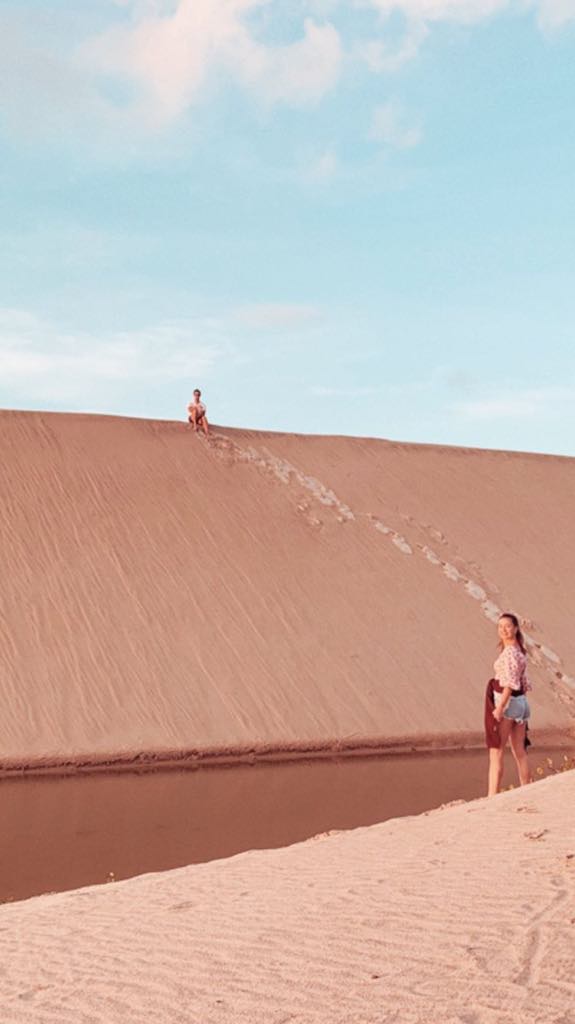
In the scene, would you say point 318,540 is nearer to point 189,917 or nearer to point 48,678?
point 48,678

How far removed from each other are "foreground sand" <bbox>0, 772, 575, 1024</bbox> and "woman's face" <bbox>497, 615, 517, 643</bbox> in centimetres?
233

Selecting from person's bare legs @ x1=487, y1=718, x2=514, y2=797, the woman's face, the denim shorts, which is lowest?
person's bare legs @ x1=487, y1=718, x2=514, y2=797

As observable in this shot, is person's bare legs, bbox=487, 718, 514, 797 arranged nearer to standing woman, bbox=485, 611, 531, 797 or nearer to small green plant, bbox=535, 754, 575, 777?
standing woman, bbox=485, 611, 531, 797

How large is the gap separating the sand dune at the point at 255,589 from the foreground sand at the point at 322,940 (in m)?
8.76

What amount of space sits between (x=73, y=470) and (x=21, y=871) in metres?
14.7

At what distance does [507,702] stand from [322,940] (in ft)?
16.4

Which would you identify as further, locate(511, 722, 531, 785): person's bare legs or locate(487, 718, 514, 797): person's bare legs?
locate(511, 722, 531, 785): person's bare legs

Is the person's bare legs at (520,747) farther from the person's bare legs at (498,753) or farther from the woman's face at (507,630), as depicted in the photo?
the woman's face at (507,630)

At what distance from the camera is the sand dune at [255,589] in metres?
17.4

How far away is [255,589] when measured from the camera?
21047 millimetres

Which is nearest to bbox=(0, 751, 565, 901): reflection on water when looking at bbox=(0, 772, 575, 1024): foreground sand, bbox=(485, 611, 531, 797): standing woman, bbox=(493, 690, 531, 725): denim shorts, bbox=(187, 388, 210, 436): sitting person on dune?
bbox=(485, 611, 531, 797): standing woman

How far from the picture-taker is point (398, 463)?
92.0 ft

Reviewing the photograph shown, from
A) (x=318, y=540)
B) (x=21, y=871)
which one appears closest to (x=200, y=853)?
(x=21, y=871)

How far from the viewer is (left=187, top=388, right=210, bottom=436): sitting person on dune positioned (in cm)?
2667
